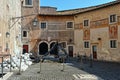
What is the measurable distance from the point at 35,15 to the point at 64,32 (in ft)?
17.2

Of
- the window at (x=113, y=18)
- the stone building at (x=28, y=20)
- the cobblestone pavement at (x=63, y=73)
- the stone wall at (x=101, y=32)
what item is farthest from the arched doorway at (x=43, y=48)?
the cobblestone pavement at (x=63, y=73)

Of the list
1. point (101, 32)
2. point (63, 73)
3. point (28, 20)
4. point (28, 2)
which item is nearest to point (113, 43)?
point (101, 32)

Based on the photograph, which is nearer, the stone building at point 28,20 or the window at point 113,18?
the window at point 113,18

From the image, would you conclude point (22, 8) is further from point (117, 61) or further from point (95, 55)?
point (117, 61)

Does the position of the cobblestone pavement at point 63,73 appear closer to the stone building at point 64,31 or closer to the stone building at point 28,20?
the stone building at point 64,31

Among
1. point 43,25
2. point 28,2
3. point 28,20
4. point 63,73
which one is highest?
point 28,2

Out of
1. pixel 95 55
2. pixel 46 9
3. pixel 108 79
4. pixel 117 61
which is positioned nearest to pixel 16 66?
pixel 108 79

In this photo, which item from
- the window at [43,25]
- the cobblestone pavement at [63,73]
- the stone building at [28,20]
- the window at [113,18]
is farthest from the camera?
the window at [43,25]

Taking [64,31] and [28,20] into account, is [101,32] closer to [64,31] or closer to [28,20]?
[64,31]

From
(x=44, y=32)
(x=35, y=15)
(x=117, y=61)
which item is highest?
(x=35, y=15)

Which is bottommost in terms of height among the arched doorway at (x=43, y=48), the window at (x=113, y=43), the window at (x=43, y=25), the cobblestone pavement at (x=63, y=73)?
the cobblestone pavement at (x=63, y=73)

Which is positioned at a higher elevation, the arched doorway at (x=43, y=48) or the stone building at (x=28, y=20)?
the stone building at (x=28, y=20)

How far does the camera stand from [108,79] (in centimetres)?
1325

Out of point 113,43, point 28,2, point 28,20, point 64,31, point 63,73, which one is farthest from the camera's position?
point 64,31
